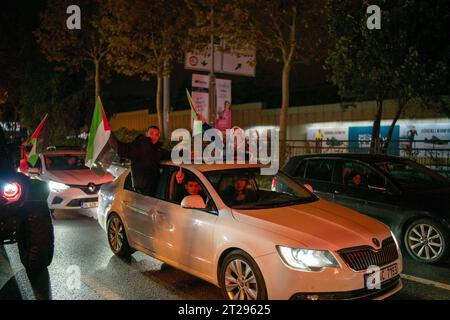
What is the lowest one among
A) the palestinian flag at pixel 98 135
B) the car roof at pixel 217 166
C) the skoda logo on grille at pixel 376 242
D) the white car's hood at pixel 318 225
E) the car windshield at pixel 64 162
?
the skoda logo on grille at pixel 376 242

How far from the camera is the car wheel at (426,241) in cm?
648

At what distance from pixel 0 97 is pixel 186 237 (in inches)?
1412

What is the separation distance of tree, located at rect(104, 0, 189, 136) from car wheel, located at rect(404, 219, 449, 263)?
1434 cm

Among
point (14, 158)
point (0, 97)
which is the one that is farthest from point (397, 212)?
point (0, 97)

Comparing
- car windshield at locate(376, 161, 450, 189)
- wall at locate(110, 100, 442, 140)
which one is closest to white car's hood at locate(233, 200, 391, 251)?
car windshield at locate(376, 161, 450, 189)

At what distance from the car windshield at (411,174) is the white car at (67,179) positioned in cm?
565

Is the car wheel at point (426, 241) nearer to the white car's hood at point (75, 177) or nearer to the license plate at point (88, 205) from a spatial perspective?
the license plate at point (88, 205)

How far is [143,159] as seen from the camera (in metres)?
6.48

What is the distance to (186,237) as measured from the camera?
17.6ft

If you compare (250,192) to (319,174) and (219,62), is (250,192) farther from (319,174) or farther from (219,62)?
(219,62)

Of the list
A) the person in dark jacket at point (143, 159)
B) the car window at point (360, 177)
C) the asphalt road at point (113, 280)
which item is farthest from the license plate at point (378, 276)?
the person in dark jacket at point (143, 159)

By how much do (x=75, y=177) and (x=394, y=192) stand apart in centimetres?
635

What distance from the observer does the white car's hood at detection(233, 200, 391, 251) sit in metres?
4.42

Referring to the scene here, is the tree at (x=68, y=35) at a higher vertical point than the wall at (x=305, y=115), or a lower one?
higher
